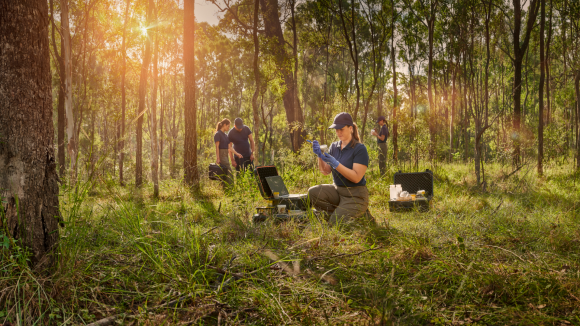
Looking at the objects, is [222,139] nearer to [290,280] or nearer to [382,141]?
[382,141]

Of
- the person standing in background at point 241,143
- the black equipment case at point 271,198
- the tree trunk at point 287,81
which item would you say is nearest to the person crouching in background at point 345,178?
the black equipment case at point 271,198

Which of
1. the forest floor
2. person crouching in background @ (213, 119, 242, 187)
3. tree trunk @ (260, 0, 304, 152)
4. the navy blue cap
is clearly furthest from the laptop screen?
tree trunk @ (260, 0, 304, 152)

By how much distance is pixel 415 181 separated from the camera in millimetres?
6098

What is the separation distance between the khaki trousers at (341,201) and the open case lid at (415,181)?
2.00 metres

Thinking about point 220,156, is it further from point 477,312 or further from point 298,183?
point 477,312

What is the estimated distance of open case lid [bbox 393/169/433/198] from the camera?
6008 millimetres

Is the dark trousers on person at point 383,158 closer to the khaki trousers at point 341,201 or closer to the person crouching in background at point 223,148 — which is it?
the person crouching in background at point 223,148

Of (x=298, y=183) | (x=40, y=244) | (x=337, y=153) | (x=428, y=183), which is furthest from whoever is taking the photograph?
(x=298, y=183)

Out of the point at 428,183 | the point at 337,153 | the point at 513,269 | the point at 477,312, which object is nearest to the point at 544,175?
the point at 428,183

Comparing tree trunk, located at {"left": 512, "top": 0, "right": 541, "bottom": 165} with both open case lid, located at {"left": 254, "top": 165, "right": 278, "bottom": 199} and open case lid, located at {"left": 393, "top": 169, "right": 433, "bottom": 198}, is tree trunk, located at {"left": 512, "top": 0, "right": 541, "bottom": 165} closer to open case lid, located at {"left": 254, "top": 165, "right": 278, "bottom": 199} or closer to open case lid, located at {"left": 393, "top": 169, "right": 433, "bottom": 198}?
open case lid, located at {"left": 393, "top": 169, "right": 433, "bottom": 198}

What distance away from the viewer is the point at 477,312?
2025mm

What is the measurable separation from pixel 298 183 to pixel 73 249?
5.49 m

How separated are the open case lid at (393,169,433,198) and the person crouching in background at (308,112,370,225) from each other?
6.61ft

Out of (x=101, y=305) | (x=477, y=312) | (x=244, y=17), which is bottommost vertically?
(x=477, y=312)
